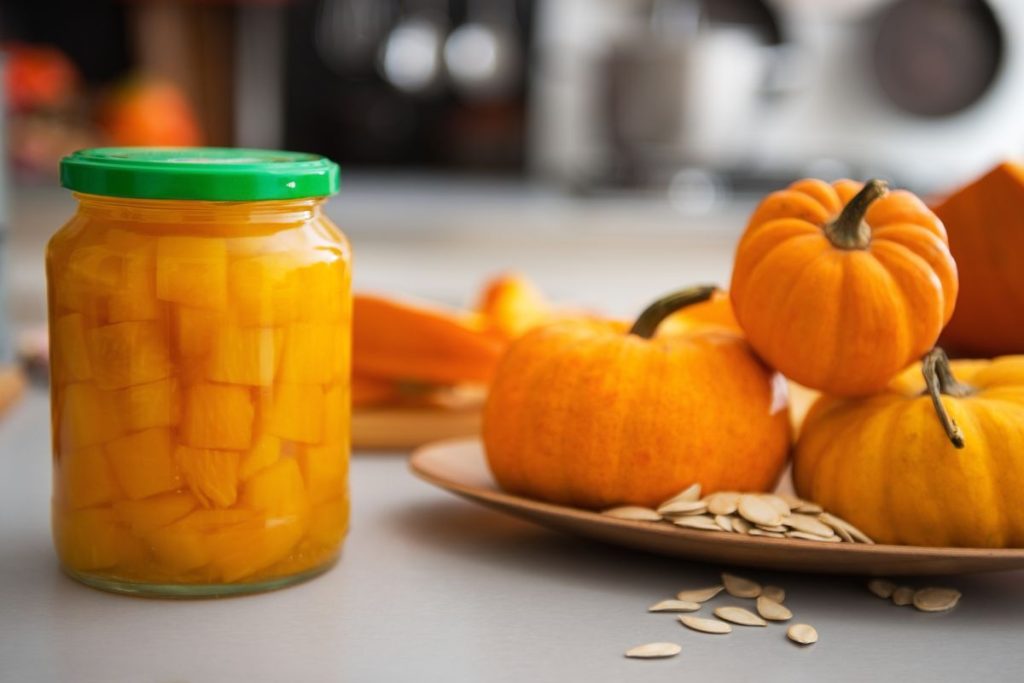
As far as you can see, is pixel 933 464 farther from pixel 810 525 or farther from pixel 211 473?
pixel 211 473

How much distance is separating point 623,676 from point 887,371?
0.24 meters

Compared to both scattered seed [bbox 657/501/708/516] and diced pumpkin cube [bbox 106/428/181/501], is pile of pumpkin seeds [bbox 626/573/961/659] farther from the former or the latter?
diced pumpkin cube [bbox 106/428/181/501]

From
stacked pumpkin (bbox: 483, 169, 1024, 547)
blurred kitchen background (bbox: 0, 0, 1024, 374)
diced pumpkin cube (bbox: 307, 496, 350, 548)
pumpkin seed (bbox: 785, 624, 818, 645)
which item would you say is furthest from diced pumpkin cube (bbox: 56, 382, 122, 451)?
blurred kitchen background (bbox: 0, 0, 1024, 374)

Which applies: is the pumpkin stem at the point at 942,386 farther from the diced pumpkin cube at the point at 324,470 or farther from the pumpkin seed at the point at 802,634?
the diced pumpkin cube at the point at 324,470

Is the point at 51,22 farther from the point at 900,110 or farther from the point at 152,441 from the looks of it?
the point at 152,441

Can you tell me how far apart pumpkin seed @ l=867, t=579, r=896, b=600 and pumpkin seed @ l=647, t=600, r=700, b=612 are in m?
0.10

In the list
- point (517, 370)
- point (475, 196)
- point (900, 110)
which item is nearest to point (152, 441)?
point (517, 370)

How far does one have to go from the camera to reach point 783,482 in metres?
0.83

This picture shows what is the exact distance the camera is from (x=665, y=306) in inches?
29.0

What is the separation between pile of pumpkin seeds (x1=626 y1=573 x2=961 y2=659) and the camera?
0.59 m

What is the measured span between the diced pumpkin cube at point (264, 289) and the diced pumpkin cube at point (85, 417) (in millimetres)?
77

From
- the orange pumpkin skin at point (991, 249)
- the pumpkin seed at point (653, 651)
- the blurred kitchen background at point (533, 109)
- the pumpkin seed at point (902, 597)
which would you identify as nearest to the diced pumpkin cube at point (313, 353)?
the pumpkin seed at point (653, 651)

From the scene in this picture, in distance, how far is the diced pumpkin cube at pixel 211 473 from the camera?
606 mm

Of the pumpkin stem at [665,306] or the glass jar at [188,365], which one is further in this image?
the pumpkin stem at [665,306]
